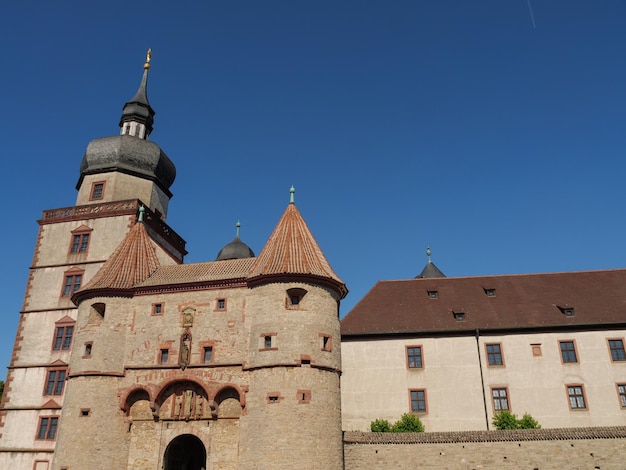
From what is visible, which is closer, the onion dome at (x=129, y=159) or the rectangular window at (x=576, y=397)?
the rectangular window at (x=576, y=397)

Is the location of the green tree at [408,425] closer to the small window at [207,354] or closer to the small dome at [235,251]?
the small window at [207,354]

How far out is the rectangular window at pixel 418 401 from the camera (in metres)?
28.9

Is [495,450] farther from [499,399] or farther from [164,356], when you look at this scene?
[164,356]

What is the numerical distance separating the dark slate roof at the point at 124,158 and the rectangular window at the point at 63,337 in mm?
10049

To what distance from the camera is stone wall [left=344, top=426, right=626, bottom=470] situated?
22609mm

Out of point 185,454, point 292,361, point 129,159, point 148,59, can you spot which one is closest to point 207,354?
point 292,361

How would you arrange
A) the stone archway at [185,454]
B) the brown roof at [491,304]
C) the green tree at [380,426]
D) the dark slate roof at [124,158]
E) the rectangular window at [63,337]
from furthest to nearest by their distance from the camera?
the dark slate roof at [124,158] < the brown roof at [491,304] < the rectangular window at [63,337] < the green tree at [380,426] < the stone archway at [185,454]

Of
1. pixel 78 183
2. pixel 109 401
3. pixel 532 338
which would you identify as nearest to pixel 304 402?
pixel 109 401

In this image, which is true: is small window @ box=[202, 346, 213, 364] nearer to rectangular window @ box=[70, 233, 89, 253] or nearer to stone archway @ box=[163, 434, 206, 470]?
stone archway @ box=[163, 434, 206, 470]

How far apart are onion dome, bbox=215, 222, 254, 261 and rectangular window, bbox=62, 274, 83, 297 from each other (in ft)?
44.8

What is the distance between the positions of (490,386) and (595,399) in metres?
5.13

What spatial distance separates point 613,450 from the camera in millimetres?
22484

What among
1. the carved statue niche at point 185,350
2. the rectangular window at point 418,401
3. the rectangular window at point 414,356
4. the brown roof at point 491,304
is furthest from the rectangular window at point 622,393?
the carved statue niche at point 185,350

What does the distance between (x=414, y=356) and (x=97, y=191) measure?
21.2 meters
